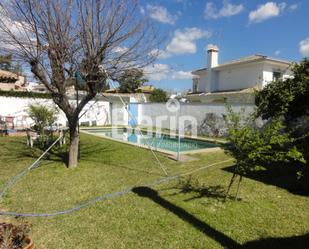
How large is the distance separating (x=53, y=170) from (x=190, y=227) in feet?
19.3

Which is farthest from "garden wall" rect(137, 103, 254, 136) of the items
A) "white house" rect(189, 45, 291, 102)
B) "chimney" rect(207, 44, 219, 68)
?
"chimney" rect(207, 44, 219, 68)

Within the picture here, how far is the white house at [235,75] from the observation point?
2562 cm

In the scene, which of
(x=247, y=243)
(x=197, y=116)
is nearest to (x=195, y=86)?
(x=197, y=116)

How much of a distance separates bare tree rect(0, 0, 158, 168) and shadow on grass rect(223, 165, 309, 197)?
5361mm

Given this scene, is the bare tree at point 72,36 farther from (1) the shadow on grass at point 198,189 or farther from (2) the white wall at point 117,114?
(2) the white wall at point 117,114

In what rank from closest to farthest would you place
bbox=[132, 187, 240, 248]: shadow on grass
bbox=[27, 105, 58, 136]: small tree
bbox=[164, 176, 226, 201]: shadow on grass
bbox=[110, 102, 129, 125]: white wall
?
bbox=[132, 187, 240, 248]: shadow on grass
bbox=[164, 176, 226, 201]: shadow on grass
bbox=[27, 105, 58, 136]: small tree
bbox=[110, 102, 129, 125]: white wall

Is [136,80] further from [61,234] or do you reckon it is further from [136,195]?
[61,234]

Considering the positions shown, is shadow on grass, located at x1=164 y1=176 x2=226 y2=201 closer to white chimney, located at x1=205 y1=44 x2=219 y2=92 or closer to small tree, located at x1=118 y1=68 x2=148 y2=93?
small tree, located at x1=118 y1=68 x2=148 y2=93

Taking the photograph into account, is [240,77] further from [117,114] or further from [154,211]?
[154,211]

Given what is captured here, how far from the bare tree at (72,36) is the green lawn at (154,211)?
307cm

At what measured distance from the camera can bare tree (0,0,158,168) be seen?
7.70 m

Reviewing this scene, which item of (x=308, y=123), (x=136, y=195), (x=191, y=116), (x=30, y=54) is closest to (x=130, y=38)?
(x=30, y=54)

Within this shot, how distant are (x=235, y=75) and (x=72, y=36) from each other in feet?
77.7

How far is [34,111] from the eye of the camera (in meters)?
14.2
